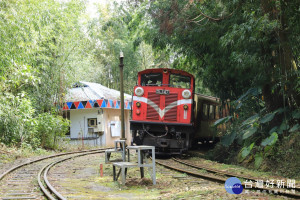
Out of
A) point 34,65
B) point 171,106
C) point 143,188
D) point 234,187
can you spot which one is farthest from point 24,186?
point 34,65

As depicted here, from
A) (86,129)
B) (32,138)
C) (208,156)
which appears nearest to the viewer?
(208,156)

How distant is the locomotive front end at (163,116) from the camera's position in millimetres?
11844

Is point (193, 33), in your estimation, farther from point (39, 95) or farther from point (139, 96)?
point (39, 95)

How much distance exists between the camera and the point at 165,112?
11992 millimetres

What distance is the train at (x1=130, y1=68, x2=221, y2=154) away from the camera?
11.9m

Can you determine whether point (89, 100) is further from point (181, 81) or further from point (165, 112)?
point (165, 112)

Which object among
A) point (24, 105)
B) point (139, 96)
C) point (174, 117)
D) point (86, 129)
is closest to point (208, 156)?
point (174, 117)

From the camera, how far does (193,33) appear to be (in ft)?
35.4

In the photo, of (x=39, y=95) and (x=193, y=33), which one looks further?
(x=39, y=95)

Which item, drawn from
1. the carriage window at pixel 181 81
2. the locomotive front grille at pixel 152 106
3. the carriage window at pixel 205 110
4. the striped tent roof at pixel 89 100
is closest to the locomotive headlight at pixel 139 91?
the locomotive front grille at pixel 152 106

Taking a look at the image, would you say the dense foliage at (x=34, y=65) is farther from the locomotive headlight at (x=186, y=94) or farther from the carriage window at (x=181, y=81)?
the locomotive headlight at (x=186, y=94)

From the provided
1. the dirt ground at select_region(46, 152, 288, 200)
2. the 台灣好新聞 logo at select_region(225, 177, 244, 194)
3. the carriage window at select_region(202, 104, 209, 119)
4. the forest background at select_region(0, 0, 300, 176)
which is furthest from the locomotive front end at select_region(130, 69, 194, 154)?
the 台灣好新聞 logo at select_region(225, 177, 244, 194)

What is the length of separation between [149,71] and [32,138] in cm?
743

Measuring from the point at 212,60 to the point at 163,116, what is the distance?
259cm
